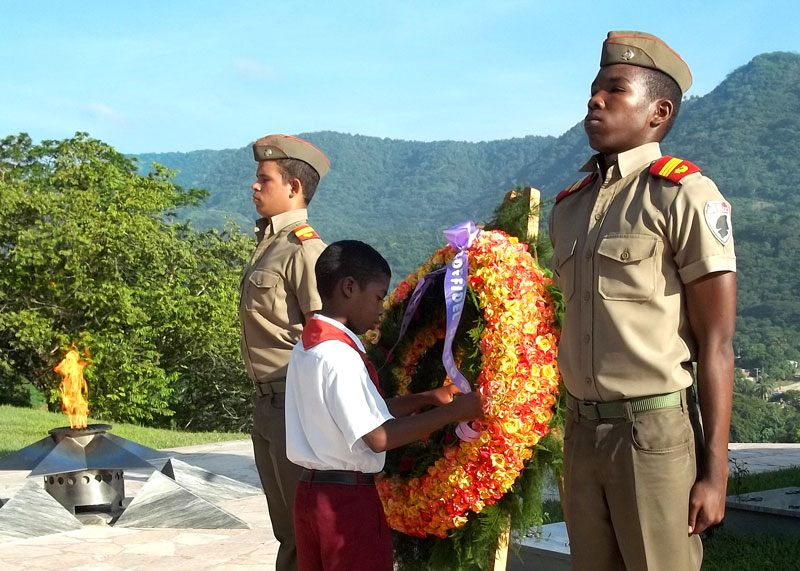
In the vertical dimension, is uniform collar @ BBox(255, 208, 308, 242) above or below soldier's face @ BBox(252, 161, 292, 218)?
Answer: below

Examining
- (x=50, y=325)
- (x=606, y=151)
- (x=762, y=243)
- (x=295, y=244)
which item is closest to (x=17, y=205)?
(x=50, y=325)

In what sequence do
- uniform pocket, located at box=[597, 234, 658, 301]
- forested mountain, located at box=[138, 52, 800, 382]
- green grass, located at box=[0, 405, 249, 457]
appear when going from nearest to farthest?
uniform pocket, located at box=[597, 234, 658, 301], green grass, located at box=[0, 405, 249, 457], forested mountain, located at box=[138, 52, 800, 382]

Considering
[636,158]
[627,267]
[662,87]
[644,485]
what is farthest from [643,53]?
[644,485]

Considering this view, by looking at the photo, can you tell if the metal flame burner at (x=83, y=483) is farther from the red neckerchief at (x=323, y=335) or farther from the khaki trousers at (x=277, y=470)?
the red neckerchief at (x=323, y=335)

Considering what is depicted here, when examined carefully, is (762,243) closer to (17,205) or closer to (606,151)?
(17,205)

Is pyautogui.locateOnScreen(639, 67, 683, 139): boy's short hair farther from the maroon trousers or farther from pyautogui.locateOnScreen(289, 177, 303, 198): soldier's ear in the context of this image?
pyautogui.locateOnScreen(289, 177, 303, 198): soldier's ear

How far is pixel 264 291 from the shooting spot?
3.97 m

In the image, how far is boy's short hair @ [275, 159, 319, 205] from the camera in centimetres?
409

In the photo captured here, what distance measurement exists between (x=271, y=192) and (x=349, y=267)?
133 centimetres


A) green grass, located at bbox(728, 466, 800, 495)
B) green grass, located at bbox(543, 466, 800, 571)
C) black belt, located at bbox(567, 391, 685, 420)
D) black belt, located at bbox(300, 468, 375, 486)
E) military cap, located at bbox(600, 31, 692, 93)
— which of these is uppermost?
military cap, located at bbox(600, 31, 692, 93)

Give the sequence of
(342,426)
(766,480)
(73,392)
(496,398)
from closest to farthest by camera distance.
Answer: (342,426)
(496,398)
(73,392)
(766,480)

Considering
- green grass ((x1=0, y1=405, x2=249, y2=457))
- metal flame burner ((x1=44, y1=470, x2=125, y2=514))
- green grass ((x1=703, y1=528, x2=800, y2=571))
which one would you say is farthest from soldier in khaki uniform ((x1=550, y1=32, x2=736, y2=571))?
green grass ((x1=0, y1=405, x2=249, y2=457))

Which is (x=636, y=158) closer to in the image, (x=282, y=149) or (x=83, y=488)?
(x=282, y=149)

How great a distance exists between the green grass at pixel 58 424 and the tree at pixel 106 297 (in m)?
6.63
